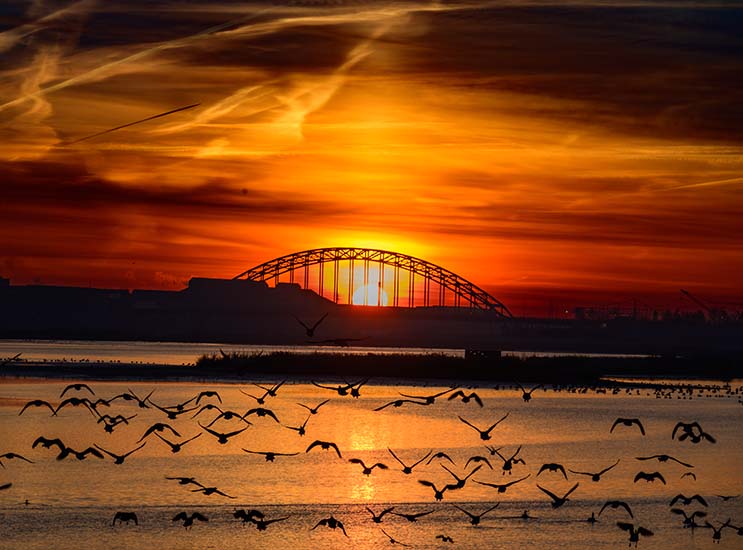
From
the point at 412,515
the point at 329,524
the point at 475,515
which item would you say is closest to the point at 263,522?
the point at 329,524

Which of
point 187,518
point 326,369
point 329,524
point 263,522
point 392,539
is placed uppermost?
point 326,369

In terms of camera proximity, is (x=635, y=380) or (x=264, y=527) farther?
(x=635, y=380)

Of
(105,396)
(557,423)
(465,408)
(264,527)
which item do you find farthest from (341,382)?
(264,527)

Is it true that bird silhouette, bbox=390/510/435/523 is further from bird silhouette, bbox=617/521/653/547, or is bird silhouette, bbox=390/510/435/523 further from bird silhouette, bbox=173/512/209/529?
bird silhouette, bbox=173/512/209/529

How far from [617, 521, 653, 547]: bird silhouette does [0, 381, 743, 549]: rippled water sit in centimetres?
25

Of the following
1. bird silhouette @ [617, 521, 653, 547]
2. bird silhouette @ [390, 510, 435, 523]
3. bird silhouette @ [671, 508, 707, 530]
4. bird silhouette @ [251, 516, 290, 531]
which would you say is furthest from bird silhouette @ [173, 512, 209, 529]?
bird silhouette @ [671, 508, 707, 530]

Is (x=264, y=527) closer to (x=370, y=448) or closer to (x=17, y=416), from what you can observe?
(x=370, y=448)

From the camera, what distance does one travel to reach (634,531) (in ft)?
122

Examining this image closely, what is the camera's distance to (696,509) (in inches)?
1641

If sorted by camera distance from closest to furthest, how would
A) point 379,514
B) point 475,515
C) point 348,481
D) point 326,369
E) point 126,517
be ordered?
point 126,517 → point 379,514 → point 475,515 → point 348,481 → point 326,369

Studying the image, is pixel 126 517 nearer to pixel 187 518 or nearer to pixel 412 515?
pixel 187 518

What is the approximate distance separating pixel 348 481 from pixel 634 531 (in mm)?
12114

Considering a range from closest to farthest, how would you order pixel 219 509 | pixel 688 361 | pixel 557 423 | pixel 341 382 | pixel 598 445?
pixel 219 509 < pixel 598 445 < pixel 557 423 < pixel 341 382 < pixel 688 361

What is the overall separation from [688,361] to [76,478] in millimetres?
117623
